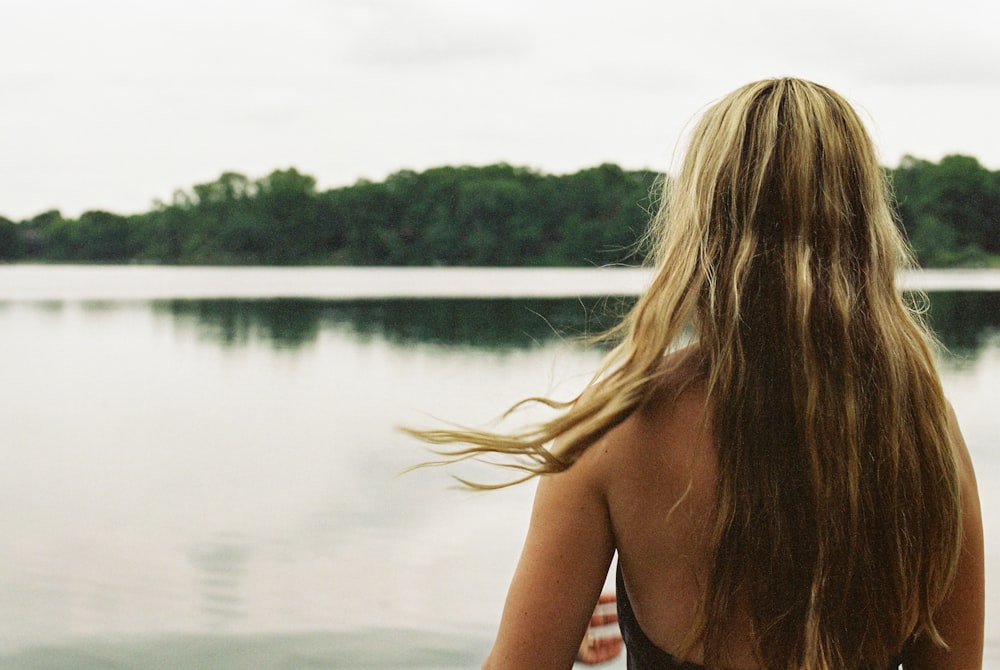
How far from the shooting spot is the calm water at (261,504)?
8.30m

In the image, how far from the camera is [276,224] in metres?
118

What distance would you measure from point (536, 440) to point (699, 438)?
212mm

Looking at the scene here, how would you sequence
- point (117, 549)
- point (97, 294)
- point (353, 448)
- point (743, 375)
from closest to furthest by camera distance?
point (743, 375), point (117, 549), point (353, 448), point (97, 294)

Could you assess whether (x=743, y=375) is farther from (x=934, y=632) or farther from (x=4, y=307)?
(x=4, y=307)

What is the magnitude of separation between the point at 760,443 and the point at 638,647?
335 millimetres

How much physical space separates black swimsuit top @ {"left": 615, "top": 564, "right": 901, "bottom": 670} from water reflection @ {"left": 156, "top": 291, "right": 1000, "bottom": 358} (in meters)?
25.8

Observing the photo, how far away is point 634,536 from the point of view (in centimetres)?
132

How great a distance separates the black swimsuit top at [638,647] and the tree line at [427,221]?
3626 inches

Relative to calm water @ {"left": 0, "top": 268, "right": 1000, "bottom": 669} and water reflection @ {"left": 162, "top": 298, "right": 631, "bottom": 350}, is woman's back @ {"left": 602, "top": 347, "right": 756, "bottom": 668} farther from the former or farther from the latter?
water reflection @ {"left": 162, "top": 298, "right": 631, "bottom": 350}

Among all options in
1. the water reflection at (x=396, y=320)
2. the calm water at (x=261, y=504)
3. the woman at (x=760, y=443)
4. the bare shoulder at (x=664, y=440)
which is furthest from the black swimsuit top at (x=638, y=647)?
the water reflection at (x=396, y=320)

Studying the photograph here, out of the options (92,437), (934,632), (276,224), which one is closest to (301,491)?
(92,437)

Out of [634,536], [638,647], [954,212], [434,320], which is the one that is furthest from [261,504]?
[954,212]

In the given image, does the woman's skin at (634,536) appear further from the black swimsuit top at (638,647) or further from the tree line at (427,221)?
the tree line at (427,221)

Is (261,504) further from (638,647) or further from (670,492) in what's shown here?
(670,492)
